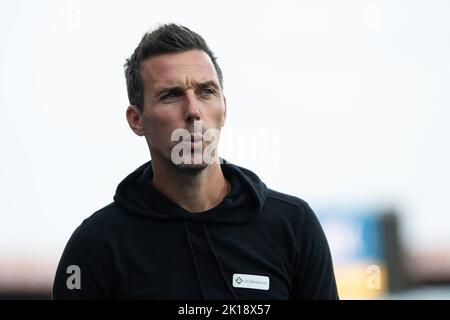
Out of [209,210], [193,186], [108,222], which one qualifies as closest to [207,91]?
[193,186]

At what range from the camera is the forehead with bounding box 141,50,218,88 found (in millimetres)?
3832

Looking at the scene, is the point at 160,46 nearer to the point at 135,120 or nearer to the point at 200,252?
the point at 135,120

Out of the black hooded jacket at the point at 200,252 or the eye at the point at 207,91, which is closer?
the black hooded jacket at the point at 200,252

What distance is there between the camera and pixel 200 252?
3.77 meters

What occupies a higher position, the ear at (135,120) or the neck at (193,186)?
the ear at (135,120)

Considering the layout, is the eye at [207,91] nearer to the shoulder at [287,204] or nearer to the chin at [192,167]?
the chin at [192,167]

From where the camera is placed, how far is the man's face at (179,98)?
3.76 metres

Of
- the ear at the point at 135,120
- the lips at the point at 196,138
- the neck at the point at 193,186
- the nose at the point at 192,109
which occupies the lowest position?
the neck at the point at 193,186

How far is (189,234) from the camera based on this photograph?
3.80 metres

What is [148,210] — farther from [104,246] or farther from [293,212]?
[293,212]

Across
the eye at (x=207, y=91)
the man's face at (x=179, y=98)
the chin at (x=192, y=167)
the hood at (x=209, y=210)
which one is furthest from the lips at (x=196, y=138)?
the hood at (x=209, y=210)

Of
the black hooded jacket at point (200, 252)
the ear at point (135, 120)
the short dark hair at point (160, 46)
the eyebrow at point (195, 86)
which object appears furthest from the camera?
the ear at point (135, 120)

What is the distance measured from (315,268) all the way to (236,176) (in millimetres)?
597
